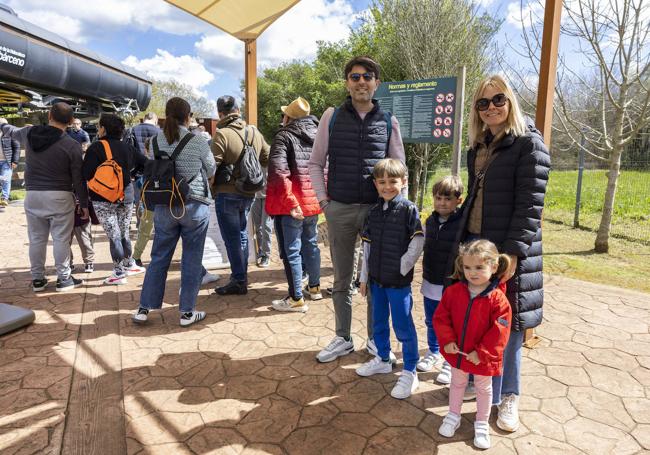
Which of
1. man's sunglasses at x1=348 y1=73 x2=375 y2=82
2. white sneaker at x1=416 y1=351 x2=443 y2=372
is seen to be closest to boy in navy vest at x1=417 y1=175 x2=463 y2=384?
white sneaker at x1=416 y1=351 x2=443 y2=372

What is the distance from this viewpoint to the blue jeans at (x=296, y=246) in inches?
147

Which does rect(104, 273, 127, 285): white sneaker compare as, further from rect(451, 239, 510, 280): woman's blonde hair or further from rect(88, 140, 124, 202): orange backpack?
rect(451, 239, 510, 280): woman's blonde hair

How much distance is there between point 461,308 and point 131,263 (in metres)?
4.26

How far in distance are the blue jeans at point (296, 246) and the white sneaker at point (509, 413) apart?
1.99 meters

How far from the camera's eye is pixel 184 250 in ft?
11.6

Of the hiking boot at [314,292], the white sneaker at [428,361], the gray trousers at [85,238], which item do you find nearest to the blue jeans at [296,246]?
the hiking boot at [314,292]

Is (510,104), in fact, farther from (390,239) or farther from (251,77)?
(251,77)

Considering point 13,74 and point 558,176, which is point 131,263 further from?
point 558,176

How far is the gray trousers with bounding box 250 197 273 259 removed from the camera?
214 inches

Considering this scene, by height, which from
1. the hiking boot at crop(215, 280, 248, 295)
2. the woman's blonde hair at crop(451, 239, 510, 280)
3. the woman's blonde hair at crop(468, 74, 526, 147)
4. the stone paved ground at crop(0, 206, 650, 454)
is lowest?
the stone paved ground at crop(0, 206, 650, 454)

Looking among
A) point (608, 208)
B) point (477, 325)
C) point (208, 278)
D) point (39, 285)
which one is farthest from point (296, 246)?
point (608, 208)

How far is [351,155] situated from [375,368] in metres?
1.43

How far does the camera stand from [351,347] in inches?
124

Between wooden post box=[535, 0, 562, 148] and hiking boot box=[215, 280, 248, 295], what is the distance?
3179 mm
